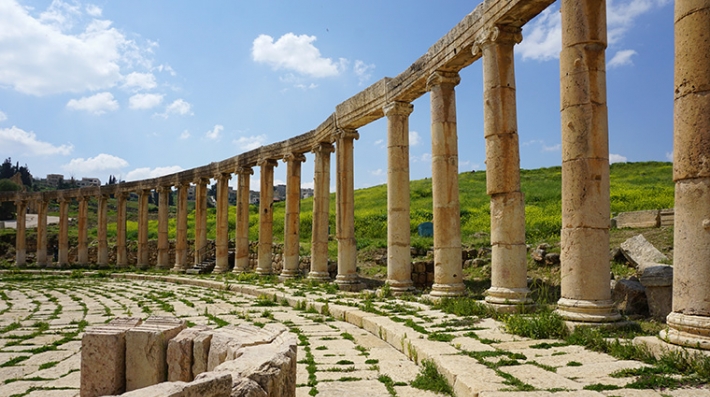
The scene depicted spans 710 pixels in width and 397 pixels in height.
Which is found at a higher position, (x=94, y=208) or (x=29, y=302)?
(x=94, y=208)

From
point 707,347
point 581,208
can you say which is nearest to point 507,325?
point 581,208

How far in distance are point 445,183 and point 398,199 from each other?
7.95ft

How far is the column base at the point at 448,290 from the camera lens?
546 inches

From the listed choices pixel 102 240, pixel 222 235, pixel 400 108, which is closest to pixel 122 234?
pixel 102 240

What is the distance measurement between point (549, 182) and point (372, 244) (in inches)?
1283

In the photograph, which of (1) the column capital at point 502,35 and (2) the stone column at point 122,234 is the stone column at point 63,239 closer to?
(2) the stone column at point 122,234

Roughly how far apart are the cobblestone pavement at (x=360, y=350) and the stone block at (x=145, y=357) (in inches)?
34.9

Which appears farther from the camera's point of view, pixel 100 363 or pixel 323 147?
pixel 323 147

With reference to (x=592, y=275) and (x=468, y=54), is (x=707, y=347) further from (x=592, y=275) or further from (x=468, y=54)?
(x=468, y=54)

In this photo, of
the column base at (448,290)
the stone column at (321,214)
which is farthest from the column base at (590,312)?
the stone column at (321,214)

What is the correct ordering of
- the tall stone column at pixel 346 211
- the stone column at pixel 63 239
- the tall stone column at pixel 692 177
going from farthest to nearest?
the stone column at pixel 63 239 < the tall stone column at pixel 346 211 < the tall stone column at pixel 692 177

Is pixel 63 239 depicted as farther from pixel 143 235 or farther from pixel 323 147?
pixel 323 147

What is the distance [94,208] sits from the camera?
92.5 m

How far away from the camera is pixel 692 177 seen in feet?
24.0
